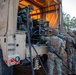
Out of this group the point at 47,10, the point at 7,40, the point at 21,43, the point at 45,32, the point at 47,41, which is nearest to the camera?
the point at 7,40

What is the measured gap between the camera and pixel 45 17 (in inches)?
242

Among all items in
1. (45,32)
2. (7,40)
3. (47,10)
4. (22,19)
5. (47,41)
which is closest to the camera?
(7,40)

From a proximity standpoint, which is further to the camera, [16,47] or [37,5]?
[37,5]

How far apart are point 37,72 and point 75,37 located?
202 centimetres

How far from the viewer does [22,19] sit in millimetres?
4566

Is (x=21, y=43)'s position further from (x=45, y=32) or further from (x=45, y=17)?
(x=45, y=17)

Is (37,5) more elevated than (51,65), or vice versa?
(37,5)

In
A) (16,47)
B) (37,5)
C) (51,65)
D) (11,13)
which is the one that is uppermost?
(37,5)

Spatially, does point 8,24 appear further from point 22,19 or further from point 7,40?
point 22,19

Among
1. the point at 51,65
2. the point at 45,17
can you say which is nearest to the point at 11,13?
the point at 51,65

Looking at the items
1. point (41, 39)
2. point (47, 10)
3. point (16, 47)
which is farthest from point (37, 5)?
point (16, 47)

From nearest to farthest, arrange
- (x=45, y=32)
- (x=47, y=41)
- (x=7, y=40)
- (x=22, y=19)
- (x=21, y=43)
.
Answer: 1. (x=7, y=40)
2. (x=21, y=43)
3. (x=22, y=19)
4. (x=47, y=41)
5. (x=45, y=32)

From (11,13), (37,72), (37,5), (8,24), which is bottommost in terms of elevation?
(37,72)

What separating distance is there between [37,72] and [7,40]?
104 inches
